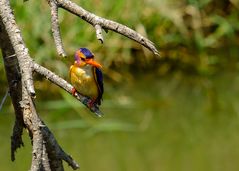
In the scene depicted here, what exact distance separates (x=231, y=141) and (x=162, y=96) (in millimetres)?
703

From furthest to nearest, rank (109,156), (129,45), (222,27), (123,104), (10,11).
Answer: (222,27) < (129,45) < (123,104) < (109,156) < (10,11)

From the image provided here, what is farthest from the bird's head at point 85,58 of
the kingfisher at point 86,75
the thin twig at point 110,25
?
the thin twig at point 110,25

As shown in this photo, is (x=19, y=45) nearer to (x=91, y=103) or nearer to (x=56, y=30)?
(x=56, y=30)

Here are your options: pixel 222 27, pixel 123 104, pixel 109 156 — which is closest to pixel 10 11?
pixel 109 156

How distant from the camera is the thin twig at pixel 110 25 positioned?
4.90 ft

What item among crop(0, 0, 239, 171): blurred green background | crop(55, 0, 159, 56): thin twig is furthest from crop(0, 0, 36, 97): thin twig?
crop(0, 0, 239, 171): blurred green background

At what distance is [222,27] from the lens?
5832 millimetres

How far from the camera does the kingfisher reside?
1819 millimetres

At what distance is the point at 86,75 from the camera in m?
1.85

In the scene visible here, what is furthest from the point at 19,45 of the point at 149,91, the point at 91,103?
the point at 149,91

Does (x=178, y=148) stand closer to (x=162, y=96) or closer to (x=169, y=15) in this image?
(x=162, y=96)

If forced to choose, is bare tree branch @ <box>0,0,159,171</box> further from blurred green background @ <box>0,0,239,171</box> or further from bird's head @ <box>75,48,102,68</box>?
blurred green background @ <box>0,0,239,171</box>

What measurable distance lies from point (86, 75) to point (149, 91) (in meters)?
3.49

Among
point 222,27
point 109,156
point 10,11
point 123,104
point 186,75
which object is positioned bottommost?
point 10,11
